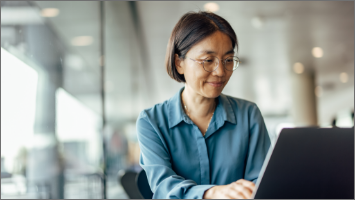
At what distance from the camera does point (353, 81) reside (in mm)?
10602

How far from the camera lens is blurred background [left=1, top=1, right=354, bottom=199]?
1715mm

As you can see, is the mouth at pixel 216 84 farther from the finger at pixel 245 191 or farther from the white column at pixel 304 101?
the white column at pixel 304 101

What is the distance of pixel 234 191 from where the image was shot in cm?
67

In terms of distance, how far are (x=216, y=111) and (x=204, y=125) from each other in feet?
0.25

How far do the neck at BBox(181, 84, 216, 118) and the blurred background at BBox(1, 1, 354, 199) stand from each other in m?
0.30

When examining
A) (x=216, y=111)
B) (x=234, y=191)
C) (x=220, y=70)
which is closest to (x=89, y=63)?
(x=216, y=111)

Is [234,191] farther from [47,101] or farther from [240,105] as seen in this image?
[47,101]

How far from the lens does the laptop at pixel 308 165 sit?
0.57 m

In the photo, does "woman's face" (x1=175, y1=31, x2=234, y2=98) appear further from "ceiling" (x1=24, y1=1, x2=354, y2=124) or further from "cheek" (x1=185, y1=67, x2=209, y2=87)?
"ceiling" (x1=24, y1=1, x2=354, y2=124)

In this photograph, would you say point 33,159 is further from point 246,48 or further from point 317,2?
point 246,48

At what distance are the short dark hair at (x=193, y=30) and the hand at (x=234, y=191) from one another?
21.9 inches

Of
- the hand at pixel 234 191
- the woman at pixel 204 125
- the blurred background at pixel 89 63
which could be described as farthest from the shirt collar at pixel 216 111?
the hand at pixel 234 191

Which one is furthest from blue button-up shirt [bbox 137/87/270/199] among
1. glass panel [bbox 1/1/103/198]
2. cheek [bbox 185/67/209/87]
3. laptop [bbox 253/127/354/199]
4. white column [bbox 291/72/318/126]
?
white column [bbox 291/72/318/126]

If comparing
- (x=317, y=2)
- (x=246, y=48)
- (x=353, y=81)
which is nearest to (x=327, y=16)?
(x=317, y=2)
